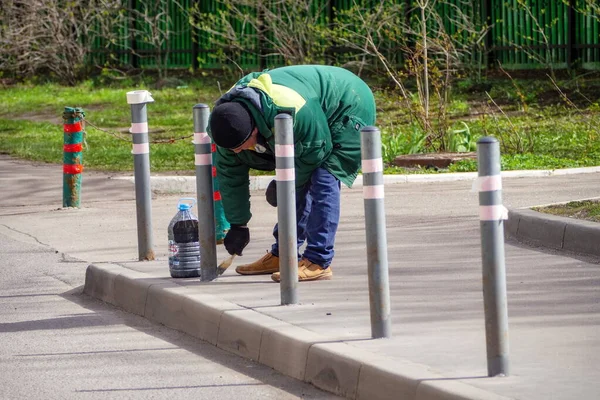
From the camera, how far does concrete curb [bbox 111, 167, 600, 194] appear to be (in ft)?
43.8

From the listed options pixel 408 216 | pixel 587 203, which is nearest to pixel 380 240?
pixel 587 203

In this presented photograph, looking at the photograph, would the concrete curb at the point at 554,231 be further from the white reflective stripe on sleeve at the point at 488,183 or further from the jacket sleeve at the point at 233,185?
the white reflective stripe on sleeve at the point at 488,183

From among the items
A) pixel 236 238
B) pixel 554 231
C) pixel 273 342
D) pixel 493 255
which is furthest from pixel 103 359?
pixel 554 231

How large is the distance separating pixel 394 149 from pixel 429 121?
33.4 inches

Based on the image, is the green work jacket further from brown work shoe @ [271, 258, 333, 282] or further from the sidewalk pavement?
the sidewalk pavement

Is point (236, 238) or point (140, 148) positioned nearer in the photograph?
point (236, 238)

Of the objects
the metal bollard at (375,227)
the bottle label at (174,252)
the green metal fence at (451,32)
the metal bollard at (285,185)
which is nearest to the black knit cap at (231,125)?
the metal bollard at (285,185)

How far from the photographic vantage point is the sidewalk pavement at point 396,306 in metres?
Result: 5.04

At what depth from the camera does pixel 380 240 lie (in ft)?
18.4

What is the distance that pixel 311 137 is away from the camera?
23.0 ft

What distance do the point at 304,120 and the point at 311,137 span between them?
11 centimetres

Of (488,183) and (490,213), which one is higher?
(488,183)

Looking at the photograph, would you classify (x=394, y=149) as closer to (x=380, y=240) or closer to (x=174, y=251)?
(x=174, y=251)

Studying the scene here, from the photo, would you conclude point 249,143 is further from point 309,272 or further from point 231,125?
point 309,272
